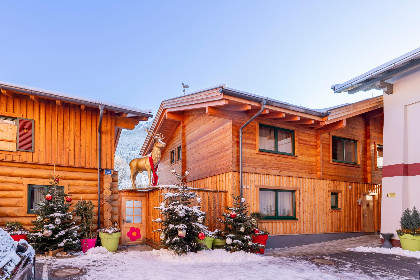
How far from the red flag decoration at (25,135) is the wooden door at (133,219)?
398cm

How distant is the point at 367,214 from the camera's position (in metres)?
15.9

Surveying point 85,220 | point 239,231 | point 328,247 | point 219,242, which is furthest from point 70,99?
point 328,247

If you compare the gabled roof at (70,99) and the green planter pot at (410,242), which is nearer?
the gabled roof at (70,99)

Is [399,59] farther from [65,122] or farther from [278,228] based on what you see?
[65,122]

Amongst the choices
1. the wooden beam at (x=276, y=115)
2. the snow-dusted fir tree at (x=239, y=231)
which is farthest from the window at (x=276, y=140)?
the snow-dusted fir tree at (x=239, y=231)

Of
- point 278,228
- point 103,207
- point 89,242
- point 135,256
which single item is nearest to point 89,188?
point 103,207

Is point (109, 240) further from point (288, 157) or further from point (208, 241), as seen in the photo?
A: point (288, 157)

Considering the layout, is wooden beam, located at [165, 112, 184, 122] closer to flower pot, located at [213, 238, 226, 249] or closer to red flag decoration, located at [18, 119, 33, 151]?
red flag decoration, located at [18, 119, 33, 151]

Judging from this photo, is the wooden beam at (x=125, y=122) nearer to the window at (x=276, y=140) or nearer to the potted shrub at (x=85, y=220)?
the potted shrub at (x=85, y=220)

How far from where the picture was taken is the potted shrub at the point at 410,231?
37.1ft

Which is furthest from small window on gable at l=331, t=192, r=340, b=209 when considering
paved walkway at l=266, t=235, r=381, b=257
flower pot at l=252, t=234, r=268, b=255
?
flower pot at l=252, t=234, r=268, b=255

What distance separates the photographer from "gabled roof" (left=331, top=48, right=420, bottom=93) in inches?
460

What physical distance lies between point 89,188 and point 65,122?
2.56 metres

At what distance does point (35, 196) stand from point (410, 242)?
13327mm
